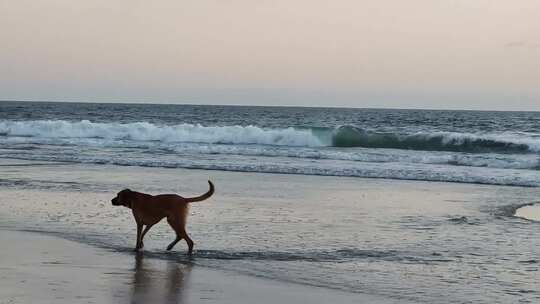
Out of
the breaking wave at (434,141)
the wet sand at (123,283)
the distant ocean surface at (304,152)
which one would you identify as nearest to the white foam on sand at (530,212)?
the distant ocean surface at (304,152)

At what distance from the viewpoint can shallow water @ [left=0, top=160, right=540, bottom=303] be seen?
24.9 ft

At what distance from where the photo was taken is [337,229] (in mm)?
10625

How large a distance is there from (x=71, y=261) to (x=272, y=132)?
29.5 m

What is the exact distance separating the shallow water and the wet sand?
36 centimetres

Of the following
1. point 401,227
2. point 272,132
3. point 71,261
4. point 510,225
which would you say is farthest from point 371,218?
point 272,132

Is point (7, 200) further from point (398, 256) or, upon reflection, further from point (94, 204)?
point (398, 256)

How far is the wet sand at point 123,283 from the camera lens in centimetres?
634

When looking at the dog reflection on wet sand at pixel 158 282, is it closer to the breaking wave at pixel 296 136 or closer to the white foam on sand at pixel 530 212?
the white foam on sand at pixel 530 212

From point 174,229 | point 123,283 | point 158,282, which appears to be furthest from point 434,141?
point 123,283

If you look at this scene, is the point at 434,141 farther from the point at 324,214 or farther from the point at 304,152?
the point at 324,214

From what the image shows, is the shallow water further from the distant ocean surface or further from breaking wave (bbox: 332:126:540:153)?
breaking wave (bbox: 332:126:540:153)

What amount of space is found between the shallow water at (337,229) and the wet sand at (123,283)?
365mm

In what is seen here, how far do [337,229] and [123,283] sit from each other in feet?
14.2

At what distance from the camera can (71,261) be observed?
7836mm
